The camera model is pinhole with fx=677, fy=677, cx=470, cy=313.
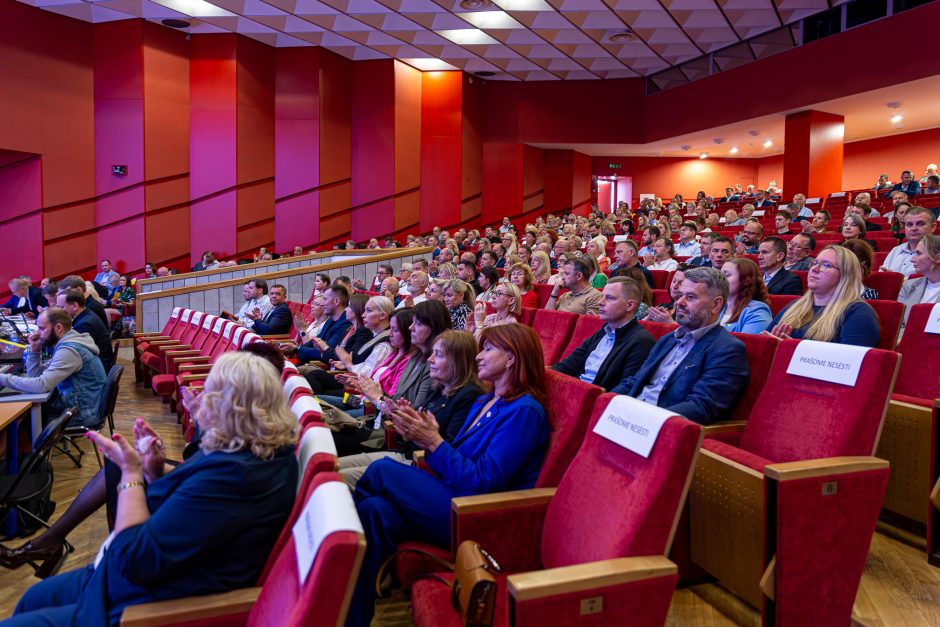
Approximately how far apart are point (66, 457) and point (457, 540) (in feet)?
9.39

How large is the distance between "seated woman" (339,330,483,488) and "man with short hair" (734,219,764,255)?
355 centimetres

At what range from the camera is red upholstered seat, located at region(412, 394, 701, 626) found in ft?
3.84

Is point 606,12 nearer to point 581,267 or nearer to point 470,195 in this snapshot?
point 470,195

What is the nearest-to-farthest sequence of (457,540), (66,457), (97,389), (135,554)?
(135,554) < (457,540) < (97,389) < (66,457)

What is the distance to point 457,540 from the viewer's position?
5.14ft

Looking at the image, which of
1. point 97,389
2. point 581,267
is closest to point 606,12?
point 581,267

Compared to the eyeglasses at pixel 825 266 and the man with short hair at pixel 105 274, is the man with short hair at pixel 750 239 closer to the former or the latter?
the eyeglasses at pixel 825 266

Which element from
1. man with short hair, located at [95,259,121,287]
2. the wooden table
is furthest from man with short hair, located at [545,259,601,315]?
man with short hair, located at [95,259,121,287]

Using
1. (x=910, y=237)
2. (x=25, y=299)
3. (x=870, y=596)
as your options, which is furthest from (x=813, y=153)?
(x=25, y=299)

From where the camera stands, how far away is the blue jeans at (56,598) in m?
1.30

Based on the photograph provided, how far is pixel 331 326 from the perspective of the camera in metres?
4.43

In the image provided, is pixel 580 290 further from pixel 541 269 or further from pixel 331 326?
pixel 331 326

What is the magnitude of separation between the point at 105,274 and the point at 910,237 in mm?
9486

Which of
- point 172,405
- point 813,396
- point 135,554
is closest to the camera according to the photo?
point 135,554
